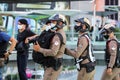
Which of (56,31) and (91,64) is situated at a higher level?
(56,31)

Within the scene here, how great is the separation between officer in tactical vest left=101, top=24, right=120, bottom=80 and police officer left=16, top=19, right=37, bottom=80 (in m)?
1.72

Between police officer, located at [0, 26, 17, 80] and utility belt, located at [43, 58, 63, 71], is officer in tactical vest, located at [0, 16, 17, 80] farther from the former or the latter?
utility belt, located at [43, 58, 63, 71]

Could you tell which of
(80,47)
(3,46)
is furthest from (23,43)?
(80,47)

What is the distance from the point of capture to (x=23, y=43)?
9609 mm

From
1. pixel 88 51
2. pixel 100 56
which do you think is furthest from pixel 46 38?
pixel 100 56

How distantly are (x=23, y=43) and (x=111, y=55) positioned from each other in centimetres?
214

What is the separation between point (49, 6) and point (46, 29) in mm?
27921

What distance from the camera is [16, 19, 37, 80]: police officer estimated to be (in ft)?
31.2

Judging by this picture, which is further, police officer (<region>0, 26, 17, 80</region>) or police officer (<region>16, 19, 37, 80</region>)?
police officer (<region>16, 19, 37, 80</region>)

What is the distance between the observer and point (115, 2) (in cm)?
4041

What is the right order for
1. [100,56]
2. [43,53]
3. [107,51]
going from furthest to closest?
[100,56] < [107,51] < [43,53]

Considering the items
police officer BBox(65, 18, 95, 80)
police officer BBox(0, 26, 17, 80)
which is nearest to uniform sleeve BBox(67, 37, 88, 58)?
police officer BBox(65, 18, 95, 80)

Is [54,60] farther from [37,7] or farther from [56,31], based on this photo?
[37,7]

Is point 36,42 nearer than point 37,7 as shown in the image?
Yes
